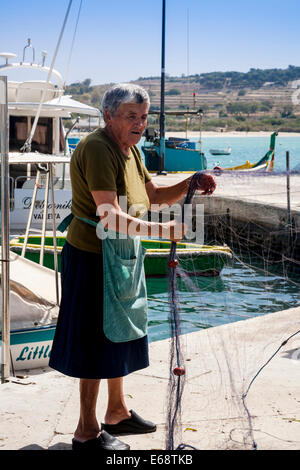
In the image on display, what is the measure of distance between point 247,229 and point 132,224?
518cm

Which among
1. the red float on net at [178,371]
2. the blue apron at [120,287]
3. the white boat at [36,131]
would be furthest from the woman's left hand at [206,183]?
the white boat at [36,131]

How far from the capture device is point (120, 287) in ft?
8.79

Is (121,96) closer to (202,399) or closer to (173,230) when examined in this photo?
(173,230)

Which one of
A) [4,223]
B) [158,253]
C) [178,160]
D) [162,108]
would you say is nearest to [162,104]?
[162,108]

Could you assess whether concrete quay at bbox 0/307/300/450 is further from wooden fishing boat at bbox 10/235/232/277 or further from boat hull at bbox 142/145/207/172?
boat hull at bbox 142/145/207/172

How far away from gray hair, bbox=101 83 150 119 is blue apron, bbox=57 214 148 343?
1.77 ft

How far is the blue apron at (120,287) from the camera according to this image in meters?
2.65

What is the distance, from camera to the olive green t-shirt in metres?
2.53

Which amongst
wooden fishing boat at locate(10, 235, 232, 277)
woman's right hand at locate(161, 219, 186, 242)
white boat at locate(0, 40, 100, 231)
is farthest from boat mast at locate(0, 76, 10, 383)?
white boat at locate(0, 40, 100, 231)

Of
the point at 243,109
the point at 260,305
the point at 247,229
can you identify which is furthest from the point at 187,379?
the point at 243,109

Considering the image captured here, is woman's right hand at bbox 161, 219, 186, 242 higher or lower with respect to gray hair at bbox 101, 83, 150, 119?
lower

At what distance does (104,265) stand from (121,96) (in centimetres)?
A: 78

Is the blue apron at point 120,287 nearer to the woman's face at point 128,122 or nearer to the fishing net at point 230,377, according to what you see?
the fishing net at point 230,377

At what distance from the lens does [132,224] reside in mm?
2604
